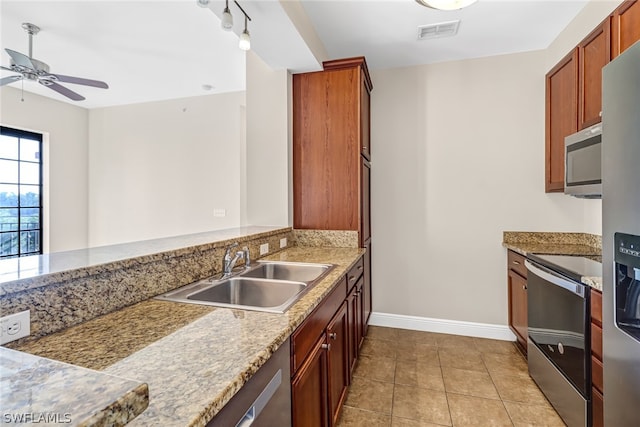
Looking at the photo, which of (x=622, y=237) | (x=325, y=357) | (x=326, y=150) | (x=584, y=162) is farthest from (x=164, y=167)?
(x=622, y=237)

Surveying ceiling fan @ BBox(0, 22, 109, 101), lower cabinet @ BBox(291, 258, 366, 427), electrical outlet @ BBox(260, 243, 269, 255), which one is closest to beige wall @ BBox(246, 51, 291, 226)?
electrical outlet @ BBox(260, 243, 269, 255)

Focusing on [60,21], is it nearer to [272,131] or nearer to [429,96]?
[272,131]

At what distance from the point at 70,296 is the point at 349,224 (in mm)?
1984

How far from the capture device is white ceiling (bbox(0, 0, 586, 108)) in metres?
2.24

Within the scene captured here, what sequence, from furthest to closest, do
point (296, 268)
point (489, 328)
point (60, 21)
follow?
point (489, 328) < point (60, 21) < point (296, 268)

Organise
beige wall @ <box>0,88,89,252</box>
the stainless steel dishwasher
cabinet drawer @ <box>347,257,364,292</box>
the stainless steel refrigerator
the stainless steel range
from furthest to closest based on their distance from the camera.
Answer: beige wall @ <box>0,88,89,252</box>, cabinet drawer @ <box>347,257,364,292</box>, the stainless steel range, the stainless steel refrigerator, the stainless steel dishwasher

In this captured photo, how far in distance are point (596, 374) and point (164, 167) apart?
5.05m

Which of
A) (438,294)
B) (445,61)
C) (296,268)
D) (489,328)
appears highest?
(445,61)

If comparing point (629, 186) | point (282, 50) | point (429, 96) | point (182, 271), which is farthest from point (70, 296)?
point (429, 96)

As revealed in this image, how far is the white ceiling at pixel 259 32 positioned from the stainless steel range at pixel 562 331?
1.90 metres

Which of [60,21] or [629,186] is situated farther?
[60,21]

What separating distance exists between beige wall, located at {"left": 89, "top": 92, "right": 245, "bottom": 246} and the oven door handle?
3.45 m

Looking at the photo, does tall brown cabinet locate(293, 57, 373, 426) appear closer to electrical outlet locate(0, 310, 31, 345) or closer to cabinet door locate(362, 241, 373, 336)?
cabinet door locate(362, 241, 373, 336)

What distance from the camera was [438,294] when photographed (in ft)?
10.2
